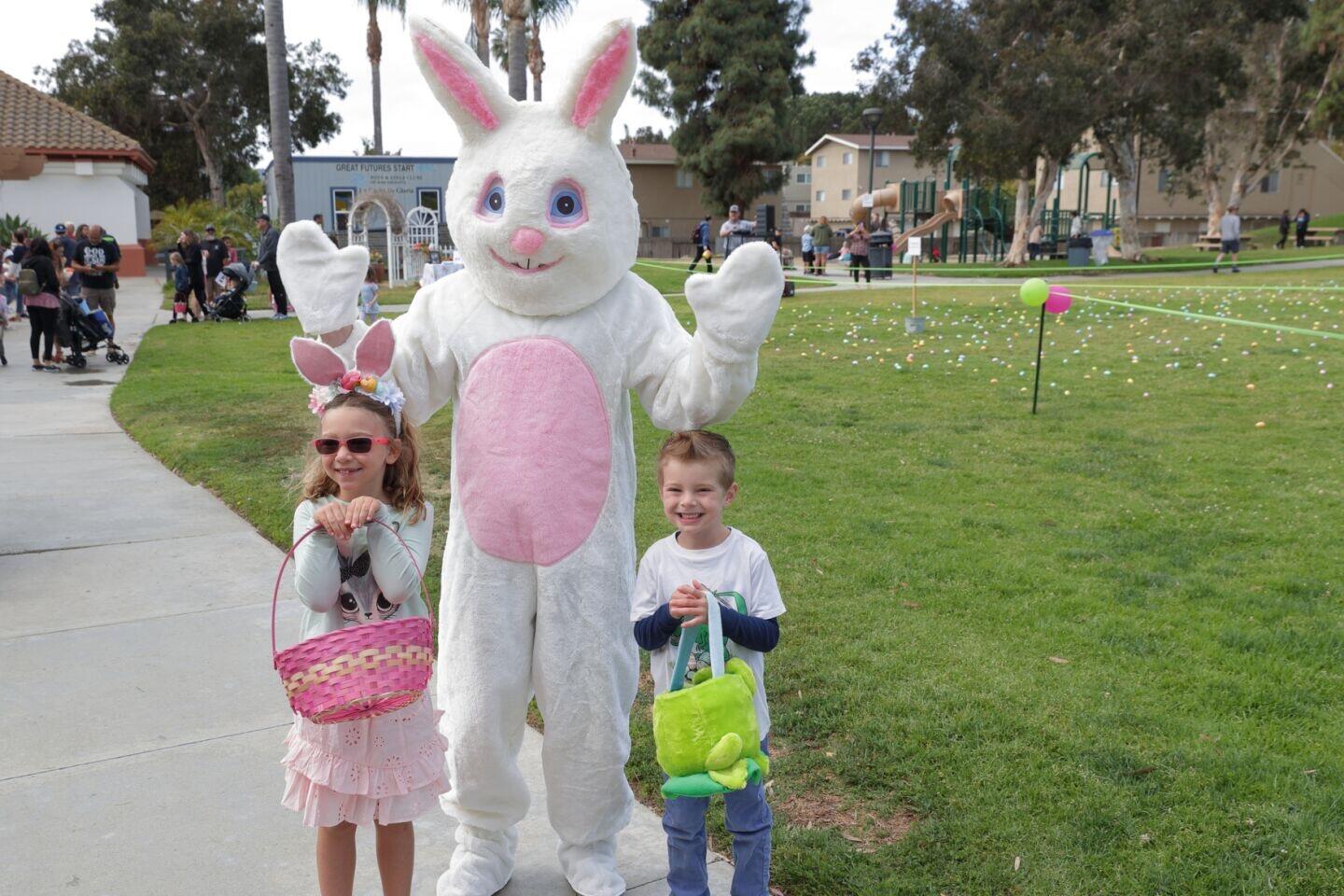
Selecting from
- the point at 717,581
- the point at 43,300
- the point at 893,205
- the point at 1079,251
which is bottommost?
the point at 717,581

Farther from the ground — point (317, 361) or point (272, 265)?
point (272, 265)

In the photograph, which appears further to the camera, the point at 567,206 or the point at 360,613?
the point at 567,206

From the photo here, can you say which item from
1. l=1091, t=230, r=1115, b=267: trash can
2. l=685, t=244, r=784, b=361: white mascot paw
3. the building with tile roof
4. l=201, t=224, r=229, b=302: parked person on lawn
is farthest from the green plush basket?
l=1091, t=230, r=1115, b=267: trash can

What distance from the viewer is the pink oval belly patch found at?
2.55 metres

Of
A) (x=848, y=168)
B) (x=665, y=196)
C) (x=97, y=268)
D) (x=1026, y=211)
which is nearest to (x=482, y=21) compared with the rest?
(x=97, y=268)

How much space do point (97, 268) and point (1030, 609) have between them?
12.8 metres

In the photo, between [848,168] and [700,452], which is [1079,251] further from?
[848,168]

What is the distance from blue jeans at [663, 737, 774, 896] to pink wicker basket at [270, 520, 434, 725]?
0.74 meters

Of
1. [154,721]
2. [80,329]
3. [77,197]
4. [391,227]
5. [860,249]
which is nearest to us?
[154,721]

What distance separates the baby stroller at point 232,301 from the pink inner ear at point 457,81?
1526 cm

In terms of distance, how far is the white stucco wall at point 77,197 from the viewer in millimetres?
24750

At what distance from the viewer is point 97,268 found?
13391 millimetres

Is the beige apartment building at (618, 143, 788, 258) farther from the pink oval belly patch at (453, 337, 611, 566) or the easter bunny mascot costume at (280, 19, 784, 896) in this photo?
the pink oval belly patch at (453, 337, 611, 566)

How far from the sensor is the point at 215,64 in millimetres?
38500
